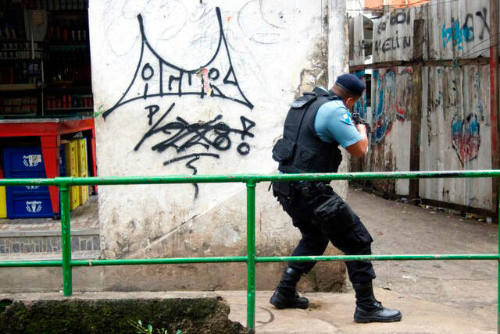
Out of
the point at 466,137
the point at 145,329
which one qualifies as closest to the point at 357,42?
the point at 466,137

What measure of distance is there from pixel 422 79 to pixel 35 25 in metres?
5.88

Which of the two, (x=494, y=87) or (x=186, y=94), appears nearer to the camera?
(x=186, y=94)

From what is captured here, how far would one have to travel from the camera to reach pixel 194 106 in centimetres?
521

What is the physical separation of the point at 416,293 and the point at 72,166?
3720 millimetres

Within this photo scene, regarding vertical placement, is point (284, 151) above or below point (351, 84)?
below

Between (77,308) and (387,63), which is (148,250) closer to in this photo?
(77,308)

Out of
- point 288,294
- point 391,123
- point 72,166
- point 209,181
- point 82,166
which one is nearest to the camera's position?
point 209,181

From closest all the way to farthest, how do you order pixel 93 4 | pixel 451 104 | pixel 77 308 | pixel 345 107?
pixel 77 308
pixel 345 107
pixel 93 4
pixel 451 104

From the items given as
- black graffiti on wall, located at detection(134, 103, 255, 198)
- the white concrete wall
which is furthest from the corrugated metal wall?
black graffiti on wall, located at detection(134, 103, 255, 198)

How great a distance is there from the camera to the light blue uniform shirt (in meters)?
4.21

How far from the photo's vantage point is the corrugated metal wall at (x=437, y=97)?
812 cm

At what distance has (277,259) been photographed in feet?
12.5

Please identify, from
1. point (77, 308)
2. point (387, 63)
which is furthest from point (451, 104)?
point (77, 308)

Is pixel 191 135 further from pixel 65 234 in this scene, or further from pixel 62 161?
pixel 62 161
